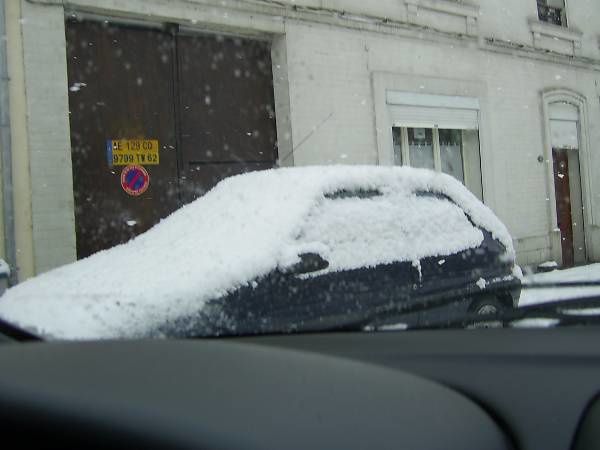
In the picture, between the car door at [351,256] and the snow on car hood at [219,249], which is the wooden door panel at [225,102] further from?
the car door at [351,256]

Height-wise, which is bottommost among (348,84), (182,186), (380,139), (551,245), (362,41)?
(551,245)

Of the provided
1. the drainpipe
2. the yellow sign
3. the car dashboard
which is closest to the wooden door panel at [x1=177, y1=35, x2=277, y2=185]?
the yellow sign

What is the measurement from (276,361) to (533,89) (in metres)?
10.6

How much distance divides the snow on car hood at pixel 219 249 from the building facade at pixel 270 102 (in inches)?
107

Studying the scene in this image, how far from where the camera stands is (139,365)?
1080mm

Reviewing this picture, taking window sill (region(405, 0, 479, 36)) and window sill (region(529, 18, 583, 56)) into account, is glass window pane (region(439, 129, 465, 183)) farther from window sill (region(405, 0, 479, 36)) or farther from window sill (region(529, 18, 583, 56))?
window sill (region(529, 18, 583, 56))

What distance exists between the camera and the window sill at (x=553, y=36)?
10.7 meters

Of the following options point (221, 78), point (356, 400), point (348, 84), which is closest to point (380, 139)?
point (348, 84)

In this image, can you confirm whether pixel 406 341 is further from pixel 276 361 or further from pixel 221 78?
pixel 221 78

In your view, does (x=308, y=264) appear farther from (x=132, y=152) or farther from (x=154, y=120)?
(x=154, y=120)

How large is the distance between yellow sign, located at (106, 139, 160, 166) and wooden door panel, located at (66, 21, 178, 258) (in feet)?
0.16

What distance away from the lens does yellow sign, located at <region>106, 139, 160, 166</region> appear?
22.9 feet

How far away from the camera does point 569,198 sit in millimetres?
11992

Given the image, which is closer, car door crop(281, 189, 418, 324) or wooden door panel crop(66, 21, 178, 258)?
car door crop(281, 189, 418, 324)
